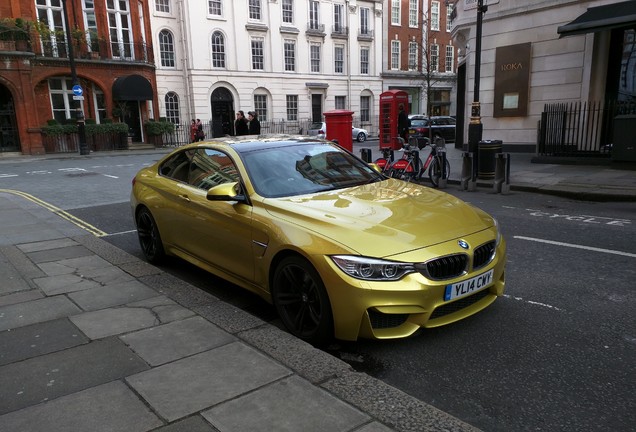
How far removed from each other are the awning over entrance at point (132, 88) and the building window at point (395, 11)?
81.7 ft

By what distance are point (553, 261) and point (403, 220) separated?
2.78 m

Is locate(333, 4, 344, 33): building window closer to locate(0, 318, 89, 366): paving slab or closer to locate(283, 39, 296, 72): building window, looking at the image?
locate(283, 39, 296, 72): building window

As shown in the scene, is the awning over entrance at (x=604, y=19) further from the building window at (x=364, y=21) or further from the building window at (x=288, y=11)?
the building window at (x=364, y=21)

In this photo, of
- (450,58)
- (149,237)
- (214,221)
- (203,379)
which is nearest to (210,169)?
(214,221)

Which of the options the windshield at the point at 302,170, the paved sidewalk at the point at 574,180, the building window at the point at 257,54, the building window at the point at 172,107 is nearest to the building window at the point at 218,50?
the building window at the point at 257,54

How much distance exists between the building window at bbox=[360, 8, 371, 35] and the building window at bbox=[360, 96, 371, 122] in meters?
5.65

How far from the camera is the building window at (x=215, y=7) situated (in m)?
33.7

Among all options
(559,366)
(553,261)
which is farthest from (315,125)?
(559,366)

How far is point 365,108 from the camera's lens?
44.0 meters

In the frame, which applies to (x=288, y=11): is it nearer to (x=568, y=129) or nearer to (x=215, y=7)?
(x=215, y=7)

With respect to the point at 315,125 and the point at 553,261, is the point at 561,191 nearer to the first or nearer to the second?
the point at 553,261

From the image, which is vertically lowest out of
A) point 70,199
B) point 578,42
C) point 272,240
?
point 70,199

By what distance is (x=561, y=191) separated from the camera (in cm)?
1009

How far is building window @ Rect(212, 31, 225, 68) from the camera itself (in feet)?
112
